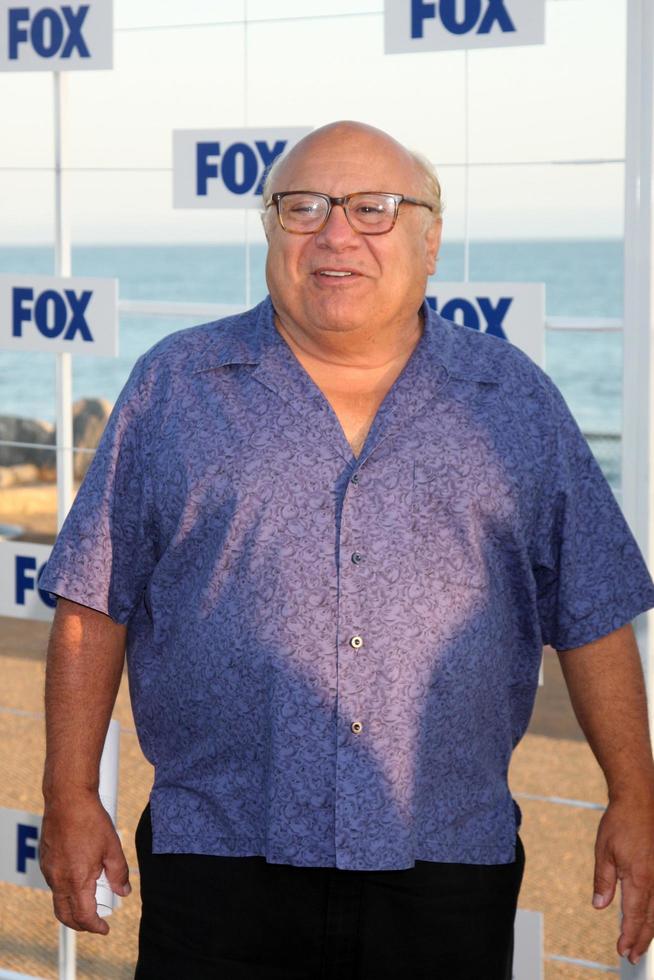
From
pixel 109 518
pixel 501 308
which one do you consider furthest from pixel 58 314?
pixel 109 518

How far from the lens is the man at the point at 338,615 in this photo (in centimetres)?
170

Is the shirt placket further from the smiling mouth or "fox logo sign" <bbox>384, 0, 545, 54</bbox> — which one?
"fox logo sign" <bbox>384, 0, 545, 54</bbox>

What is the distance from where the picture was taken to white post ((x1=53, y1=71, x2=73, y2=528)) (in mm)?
2730

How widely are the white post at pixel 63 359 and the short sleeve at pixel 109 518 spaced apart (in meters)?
0.95

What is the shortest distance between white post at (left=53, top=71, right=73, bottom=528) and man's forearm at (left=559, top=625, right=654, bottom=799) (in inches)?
47.4

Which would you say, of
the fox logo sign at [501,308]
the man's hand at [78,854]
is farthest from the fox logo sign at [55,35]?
the man's hand at [78,854]

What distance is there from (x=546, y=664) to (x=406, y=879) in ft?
24.3

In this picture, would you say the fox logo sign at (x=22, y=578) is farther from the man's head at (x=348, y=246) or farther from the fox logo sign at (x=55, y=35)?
the man's head at (x=348, y=246)

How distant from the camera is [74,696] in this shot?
1.80m

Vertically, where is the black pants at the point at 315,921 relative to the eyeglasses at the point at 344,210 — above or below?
below

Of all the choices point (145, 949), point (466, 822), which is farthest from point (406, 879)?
point (145, 949)

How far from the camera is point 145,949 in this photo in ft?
5.98

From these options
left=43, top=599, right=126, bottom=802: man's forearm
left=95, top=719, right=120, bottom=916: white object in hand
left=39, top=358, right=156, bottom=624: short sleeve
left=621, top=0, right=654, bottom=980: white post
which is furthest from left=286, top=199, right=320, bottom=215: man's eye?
left=95, top=719, right=120, bottom=916: white object in hand

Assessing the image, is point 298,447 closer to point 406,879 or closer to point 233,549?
point 233,549
